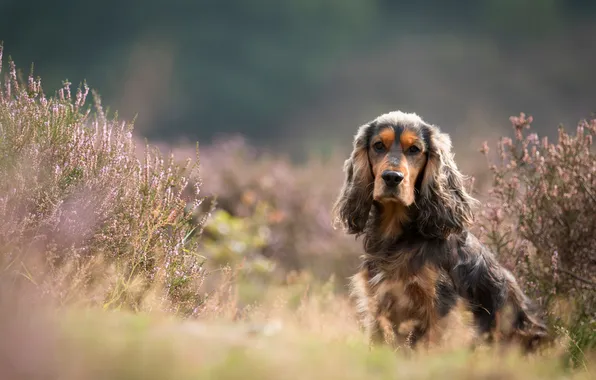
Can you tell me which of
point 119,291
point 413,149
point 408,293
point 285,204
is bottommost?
point 119,291

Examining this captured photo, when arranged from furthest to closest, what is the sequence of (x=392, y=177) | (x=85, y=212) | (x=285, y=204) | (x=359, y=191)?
(x=285, y=204)
(x=359, y=191)
(x=392, y=177)
(x=85, y=212)

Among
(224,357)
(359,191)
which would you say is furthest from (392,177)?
(224,357)

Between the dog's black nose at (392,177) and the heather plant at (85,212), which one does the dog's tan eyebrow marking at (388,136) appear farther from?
the heather plant at (85,212)

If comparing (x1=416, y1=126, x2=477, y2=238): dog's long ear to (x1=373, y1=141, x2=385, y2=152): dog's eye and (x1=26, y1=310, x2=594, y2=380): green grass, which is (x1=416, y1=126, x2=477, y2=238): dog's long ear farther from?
(x1=26, y1=310, x2=594, y2=380): green grass

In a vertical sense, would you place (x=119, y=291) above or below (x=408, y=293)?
below

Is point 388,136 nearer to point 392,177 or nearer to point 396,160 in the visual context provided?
point 396,160

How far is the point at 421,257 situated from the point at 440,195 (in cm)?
49

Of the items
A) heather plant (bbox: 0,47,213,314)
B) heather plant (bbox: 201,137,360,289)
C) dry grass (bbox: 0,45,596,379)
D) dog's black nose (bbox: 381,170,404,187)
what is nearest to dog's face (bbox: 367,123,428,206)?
dog's black nose (bbox: 381,170,404,187)

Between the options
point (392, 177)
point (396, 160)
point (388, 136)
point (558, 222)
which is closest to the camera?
point (392, 177)

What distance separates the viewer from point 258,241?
893cm

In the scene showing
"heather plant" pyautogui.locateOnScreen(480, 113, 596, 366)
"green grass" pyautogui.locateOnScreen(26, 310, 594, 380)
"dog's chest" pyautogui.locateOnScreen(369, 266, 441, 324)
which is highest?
"heather plant" pyautogui.locateOnScreen(480, 113, 596, 366)

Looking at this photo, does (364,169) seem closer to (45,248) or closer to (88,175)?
(88,175)

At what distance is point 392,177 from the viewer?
3.91 m

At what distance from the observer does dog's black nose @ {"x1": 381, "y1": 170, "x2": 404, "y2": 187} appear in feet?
12.8
